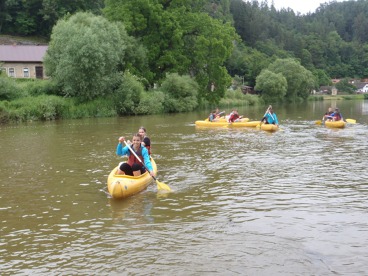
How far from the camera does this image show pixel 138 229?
7391 millimetres

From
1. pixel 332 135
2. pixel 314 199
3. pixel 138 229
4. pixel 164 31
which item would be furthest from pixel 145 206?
pixel 164 31

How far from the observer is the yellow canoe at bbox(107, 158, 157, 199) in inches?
359

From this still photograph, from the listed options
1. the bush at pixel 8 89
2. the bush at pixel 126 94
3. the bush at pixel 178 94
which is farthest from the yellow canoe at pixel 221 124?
the bush at pixel 8 89

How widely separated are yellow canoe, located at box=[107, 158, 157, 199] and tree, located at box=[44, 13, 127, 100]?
22815mm

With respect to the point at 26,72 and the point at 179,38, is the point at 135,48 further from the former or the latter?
the point at 26,72

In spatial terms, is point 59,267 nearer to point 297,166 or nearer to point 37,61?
point 297,166

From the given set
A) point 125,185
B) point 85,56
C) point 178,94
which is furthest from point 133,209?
point 178,94

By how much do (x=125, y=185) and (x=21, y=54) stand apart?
43144 millimetres

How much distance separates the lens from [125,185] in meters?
9.23

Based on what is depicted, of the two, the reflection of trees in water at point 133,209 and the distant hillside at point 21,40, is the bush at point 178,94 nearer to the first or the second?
the reflection of trees in water at point 133,209

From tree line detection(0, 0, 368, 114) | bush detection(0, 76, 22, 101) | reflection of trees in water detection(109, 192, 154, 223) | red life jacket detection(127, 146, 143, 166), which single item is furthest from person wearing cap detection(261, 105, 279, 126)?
bush detection(0, 76, 22, 101)

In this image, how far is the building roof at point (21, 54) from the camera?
46.8 meters

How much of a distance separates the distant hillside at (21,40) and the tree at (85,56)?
3140 cm

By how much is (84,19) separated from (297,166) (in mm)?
27079
